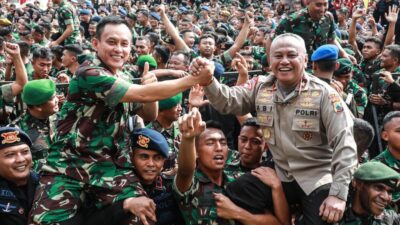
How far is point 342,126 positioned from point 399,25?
26.1ft

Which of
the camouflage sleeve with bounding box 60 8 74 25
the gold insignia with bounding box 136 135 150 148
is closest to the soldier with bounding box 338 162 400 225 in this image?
the gold insignia with bounding box 136 135 150 148

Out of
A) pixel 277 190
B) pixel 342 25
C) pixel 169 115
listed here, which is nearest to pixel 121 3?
pixel 342 25

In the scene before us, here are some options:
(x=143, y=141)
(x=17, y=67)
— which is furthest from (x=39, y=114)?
(x=143, y=141)

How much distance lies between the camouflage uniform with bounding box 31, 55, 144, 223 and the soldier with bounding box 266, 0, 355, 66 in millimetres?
2927

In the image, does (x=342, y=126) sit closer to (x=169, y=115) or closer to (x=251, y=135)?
(x=251, y=135)

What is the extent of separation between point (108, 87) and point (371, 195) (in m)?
1.91

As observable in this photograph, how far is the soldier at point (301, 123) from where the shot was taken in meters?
3.31

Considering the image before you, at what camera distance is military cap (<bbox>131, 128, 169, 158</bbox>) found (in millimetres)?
3744

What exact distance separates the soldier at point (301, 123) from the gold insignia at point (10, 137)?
146 centimetres

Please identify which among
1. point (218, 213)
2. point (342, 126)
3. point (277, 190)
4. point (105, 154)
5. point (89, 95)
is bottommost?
point (218, 213)

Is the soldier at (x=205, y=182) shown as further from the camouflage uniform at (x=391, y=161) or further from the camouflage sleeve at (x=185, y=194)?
the camouflage uniform at (x=391, y=161)

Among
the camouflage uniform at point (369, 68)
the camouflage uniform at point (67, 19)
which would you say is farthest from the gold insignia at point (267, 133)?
the camouflage uniform at point (67, 19)

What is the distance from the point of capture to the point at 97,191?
136 inches

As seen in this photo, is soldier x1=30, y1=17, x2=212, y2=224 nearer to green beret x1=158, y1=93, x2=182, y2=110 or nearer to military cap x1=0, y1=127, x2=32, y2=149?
military cap x1=0, y1=127, x2=32, y2=149
